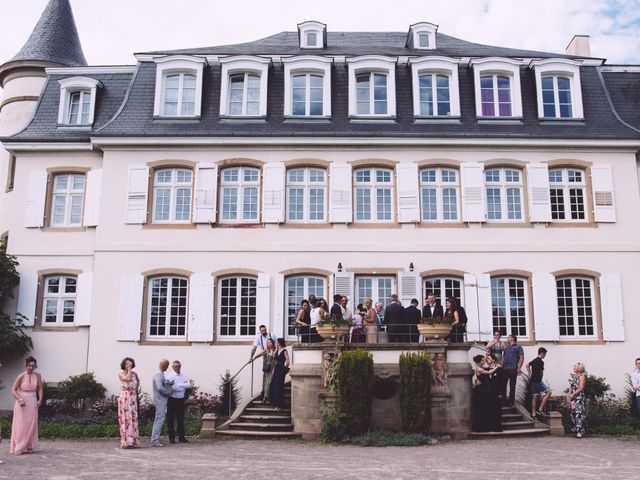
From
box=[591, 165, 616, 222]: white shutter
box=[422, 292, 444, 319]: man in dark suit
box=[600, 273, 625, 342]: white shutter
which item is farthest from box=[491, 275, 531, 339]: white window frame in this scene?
box=[422, 292, 444, 319]: man in dark suit

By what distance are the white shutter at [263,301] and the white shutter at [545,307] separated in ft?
23.0

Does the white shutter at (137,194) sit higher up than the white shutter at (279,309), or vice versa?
the white shutter at (137,194)

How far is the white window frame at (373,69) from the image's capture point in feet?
65.9

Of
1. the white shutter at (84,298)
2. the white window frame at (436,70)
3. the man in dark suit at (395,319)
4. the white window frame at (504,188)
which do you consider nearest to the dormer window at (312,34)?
the white window frame at (436,70)

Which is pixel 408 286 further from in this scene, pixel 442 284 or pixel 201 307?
pixel 201 307

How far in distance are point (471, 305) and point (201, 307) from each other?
23.3ft

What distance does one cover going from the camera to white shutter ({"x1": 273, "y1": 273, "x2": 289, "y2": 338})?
1886 centimetres

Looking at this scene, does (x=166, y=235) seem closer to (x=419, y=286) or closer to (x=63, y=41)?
(x=419, y=286)

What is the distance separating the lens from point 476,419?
15.1 meters

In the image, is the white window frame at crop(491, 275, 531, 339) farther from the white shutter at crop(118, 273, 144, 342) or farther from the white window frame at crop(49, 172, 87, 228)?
the white window frame at crop(49, 172, 87, 228)

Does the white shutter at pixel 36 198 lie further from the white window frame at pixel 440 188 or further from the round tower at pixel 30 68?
the white window frame at pixel 440 188

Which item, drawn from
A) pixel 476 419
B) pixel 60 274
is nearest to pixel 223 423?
pixel 476 419

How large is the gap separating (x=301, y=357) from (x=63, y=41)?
15770mm

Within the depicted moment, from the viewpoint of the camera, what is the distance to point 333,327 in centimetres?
1484
